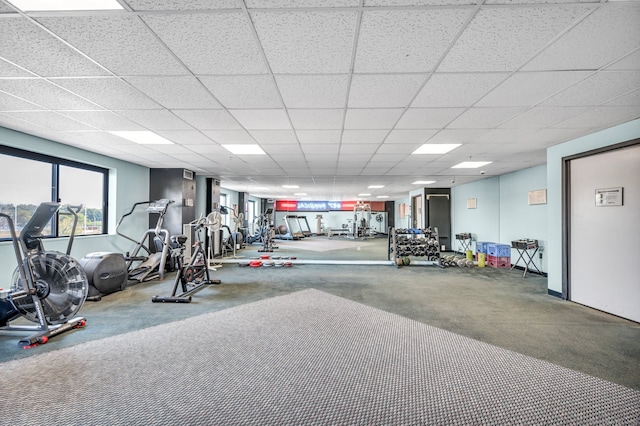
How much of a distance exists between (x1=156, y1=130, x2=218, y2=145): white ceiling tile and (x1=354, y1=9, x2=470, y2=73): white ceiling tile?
274 cm

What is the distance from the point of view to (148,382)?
192 centimetres

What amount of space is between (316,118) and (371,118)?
2.20 feet

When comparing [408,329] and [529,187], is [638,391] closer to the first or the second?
[408,329]

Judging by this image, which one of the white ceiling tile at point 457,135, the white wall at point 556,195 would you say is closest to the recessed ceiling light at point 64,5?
the white ceiling tile at point 457,135

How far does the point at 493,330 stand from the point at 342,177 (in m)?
5.88

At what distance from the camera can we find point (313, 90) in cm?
248

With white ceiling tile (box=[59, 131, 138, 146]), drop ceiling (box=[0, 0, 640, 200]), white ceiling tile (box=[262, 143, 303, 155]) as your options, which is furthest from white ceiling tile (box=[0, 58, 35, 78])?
white ceiling tile (box=[262, 143, 303, 155])

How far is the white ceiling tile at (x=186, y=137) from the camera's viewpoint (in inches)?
147

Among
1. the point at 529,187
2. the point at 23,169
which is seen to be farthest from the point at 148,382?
the point at 529,187

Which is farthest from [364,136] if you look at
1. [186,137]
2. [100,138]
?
[100,138]

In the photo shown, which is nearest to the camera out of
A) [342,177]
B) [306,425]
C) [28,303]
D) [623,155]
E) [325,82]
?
[306,425]

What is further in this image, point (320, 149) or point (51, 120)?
point (320, 149)

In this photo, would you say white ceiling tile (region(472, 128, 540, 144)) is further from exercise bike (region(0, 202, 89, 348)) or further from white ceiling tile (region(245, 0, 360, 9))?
exercise bike (region(0, 202, 89, 348))

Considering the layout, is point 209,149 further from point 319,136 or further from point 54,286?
point 54,286
